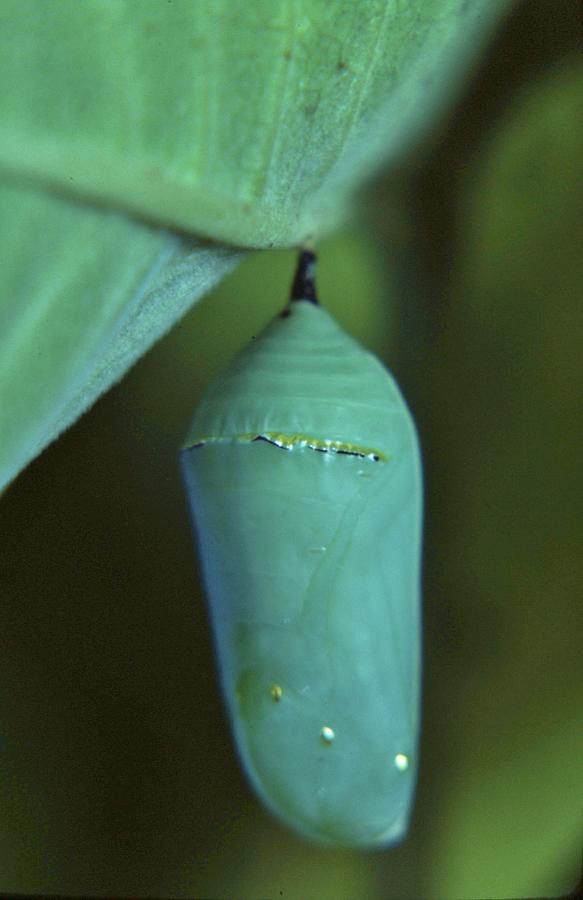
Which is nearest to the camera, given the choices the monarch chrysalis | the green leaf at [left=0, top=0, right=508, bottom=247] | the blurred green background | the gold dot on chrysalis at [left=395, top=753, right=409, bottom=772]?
the green leaf at [left=0, top=0, right=508, bottom=247]

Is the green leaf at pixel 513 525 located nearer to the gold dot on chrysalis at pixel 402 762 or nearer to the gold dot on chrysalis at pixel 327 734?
the gold dot on chrysalis at pixel 402 762

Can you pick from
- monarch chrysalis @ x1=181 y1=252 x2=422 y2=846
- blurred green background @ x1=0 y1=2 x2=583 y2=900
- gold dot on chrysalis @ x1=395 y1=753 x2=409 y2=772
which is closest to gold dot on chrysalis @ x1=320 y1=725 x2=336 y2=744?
monarch chrysalis @ x1=181 y1=252 x2=422 y2=846

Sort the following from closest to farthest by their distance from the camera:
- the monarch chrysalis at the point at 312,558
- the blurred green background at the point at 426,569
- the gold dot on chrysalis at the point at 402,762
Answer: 1. the monarch chrysalis at the point at 312,558
2. the gold dot on chrysalis at the point at 402,762
3. the blurred green background at the point at 426,569

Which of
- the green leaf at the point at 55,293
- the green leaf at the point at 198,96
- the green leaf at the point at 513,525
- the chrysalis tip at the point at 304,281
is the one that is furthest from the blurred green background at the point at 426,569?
the green leaf at the point at 55,293

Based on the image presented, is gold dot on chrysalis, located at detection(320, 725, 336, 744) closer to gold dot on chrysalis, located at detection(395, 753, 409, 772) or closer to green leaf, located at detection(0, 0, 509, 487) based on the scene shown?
gold dot on chrysalis, located at detection(395, 753, 409, 772)

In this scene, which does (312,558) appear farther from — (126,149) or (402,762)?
(126,149)

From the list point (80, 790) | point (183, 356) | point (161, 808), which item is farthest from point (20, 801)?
point (183, 356)

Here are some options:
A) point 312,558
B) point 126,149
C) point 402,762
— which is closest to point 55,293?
point 126,149
